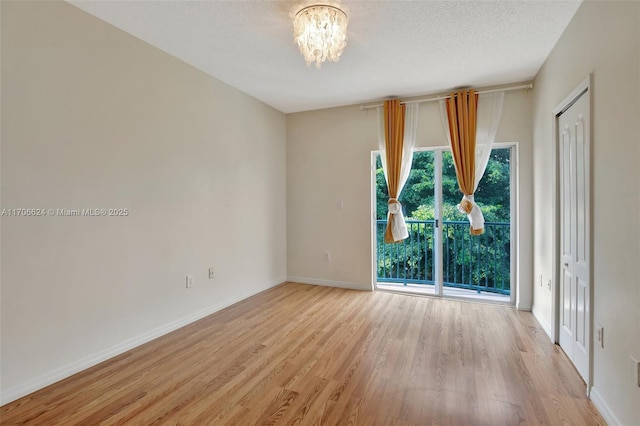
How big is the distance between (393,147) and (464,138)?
2.84 ft

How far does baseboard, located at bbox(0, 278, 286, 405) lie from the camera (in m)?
1.90

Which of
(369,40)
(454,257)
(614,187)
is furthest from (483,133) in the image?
(614,187)

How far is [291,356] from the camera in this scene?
8.05 feet

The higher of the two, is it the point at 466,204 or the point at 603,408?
the point at 466,204

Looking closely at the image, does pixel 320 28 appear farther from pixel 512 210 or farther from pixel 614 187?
pixel 512 210

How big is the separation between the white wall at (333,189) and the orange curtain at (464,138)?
0.65 ft

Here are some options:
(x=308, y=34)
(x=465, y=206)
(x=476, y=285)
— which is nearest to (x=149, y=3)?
(x=308, y=34)

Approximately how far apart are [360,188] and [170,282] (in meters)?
2.70

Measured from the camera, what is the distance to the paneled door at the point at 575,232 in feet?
6.75

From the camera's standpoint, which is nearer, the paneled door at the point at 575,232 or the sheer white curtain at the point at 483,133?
the paneled door at the point at 575,232

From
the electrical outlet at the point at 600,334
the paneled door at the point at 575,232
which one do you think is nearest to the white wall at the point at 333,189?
the paneled door at the point at 575,232

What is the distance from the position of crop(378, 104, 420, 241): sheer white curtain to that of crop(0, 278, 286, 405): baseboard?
2455 millimetres

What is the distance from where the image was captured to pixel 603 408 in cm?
175

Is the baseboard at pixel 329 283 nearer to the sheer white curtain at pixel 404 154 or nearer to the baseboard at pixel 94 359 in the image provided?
the sheer white curtain at pixel 404 154
